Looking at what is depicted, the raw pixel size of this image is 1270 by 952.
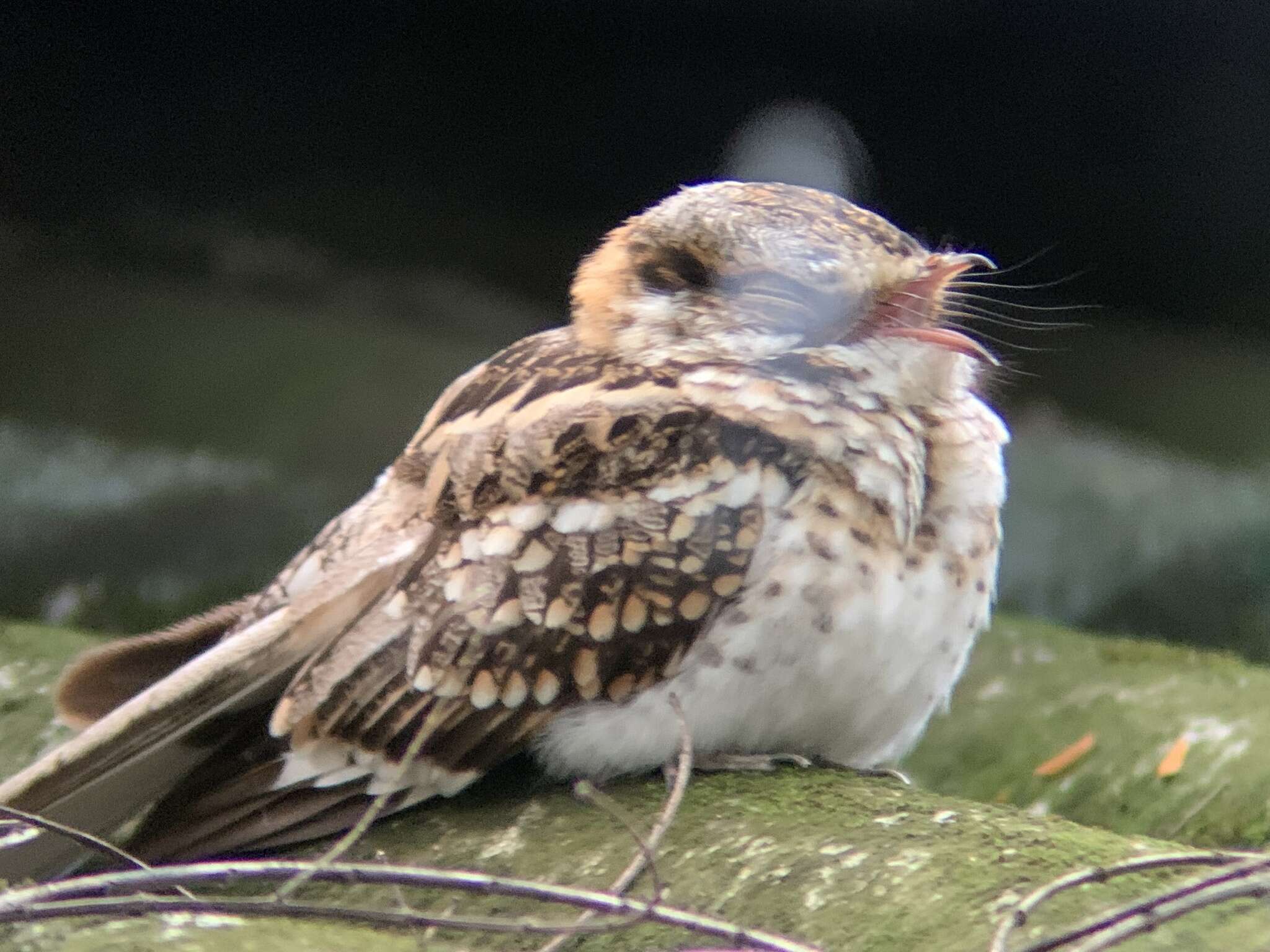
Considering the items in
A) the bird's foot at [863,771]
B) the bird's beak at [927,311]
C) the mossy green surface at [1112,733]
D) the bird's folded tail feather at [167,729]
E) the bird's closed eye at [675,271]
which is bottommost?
the mossy green surface at [1112,733]

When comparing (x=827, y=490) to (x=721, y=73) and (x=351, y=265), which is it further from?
(x=351, y=265)

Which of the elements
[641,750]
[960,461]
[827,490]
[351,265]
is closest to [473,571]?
[641,750]

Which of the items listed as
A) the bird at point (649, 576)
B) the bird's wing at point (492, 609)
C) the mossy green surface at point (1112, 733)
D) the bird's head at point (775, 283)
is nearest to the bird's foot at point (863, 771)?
the bird at point (649, 576)

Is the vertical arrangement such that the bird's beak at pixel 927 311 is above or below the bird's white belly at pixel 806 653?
above

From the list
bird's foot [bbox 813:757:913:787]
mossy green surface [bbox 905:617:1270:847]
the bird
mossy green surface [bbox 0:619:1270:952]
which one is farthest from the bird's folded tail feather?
mossy green surface [bbox 905:617:1270:847]

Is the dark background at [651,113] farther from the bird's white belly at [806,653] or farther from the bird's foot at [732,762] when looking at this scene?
the bird's foot at [732,762]

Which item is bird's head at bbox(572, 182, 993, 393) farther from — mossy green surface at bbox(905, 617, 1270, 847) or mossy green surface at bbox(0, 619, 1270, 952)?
mossy green surface at bbox(905, 617, 1270, 847)

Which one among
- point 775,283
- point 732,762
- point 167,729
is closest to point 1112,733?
point 732,762

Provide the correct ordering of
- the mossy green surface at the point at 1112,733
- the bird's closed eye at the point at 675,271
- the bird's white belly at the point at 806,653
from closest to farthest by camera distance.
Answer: the bird's white belly at the point at 806,653 < the bird's closed eye at the point at 675,271 < the mossy green surface at the point at 1112,733
